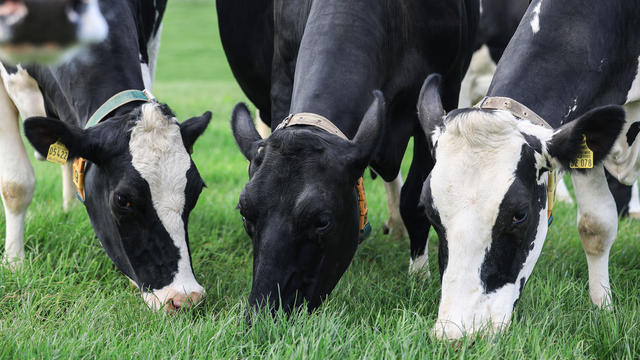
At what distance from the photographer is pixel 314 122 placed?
3824mm

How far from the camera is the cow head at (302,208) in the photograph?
349 centimetres

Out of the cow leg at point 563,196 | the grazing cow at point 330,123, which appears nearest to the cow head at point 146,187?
the grazing cow at point 330,123

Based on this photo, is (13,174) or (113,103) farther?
(13,174)

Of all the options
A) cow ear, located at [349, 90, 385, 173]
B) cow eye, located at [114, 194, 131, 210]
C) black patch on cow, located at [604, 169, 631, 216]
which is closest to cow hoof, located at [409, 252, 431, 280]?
cow ear, located at [349, 90, 385, 173]

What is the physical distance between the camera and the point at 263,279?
348 centimetres

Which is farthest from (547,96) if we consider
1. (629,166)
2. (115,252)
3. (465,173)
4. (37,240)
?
(37,240)

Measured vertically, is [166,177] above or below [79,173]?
above

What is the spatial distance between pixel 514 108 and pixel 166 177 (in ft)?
6.25

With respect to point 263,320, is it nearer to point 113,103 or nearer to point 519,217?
point 519,217

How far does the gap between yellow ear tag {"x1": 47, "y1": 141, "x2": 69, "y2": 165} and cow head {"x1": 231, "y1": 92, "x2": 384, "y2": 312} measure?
43.5 inches

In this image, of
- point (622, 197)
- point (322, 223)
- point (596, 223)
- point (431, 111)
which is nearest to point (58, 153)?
point (322, 223)

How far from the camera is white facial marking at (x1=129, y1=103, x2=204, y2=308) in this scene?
13.0 feet

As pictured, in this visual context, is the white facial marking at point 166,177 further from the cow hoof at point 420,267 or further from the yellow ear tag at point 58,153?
the cow hoof at point 420,267

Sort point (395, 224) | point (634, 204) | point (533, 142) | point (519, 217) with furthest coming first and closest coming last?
point (634, 204) → point (395, 224) → point (533, 142) → point (519, 217)
